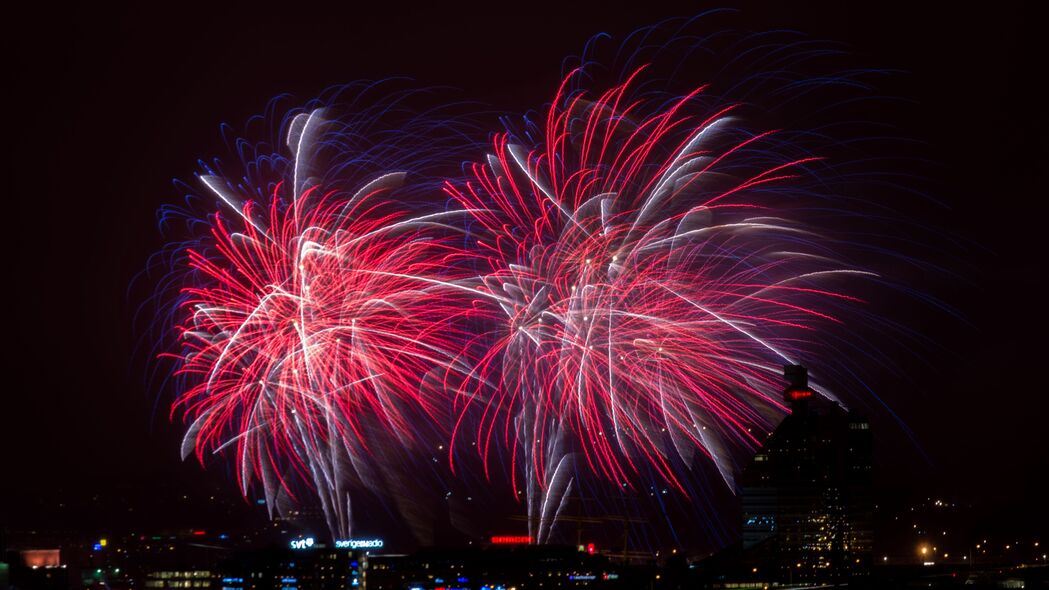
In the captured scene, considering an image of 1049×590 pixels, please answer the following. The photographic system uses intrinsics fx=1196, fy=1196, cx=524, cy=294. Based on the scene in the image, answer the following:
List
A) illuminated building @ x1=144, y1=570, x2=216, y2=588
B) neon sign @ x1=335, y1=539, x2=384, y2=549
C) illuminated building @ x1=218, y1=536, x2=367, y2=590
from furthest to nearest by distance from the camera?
illuminated building @ x1=144, y1=570, x2=216, y2=588
neon sign @ x1=335, y1=539, x2=384, y2=549
illuminated building @ x1=218, y1=536, x2=367, y2=590

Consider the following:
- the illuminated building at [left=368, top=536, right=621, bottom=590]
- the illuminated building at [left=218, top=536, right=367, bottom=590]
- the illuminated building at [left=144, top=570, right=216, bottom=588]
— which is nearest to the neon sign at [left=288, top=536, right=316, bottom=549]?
the illuminated building at [left=218, top=536, right=367, bottom=590]

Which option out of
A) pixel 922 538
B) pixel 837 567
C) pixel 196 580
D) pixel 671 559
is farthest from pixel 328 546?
pixel 922 538

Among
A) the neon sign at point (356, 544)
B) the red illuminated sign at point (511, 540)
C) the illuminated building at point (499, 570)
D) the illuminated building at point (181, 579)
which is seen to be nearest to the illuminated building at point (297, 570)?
the neon sign at point (356, 544)

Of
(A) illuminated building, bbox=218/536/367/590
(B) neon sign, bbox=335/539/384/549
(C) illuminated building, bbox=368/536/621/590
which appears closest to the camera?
(C) illuminated building, bbox=368/536/621/590

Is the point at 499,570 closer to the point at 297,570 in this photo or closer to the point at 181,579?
the point at 297,570

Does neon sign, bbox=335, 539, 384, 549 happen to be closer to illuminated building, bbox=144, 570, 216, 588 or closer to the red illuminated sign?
the red illuminated sign

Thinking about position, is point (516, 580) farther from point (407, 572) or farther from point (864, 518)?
point (864, 518)

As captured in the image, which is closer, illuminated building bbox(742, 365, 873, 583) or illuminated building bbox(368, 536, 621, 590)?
illuminated building bbox(368, 536, 621, 590)

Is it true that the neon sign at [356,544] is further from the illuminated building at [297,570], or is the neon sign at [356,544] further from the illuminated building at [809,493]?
the illuminated building at [809,493]
